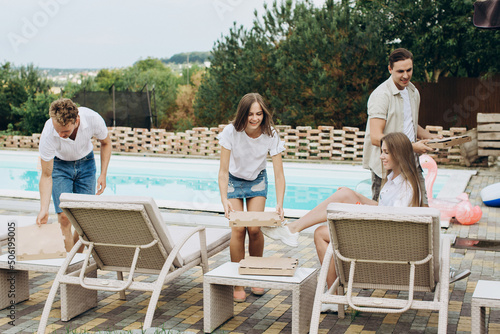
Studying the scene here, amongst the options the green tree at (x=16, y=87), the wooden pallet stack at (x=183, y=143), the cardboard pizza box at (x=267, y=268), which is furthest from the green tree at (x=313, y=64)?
the cardboard pizza box at (x=267, y=268)

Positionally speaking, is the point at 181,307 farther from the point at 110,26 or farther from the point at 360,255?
the point at 110,26

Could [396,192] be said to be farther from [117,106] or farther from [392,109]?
[117,106]

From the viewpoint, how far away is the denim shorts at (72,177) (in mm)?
4504

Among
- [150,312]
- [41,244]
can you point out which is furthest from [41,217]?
[150,312]

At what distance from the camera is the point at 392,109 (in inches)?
168

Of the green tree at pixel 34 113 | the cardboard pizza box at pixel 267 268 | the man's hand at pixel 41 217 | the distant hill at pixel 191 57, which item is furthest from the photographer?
the distant hill at pixel 191 57

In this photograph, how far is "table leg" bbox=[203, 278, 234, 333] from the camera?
3439 millimetres

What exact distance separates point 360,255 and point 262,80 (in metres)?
13.4

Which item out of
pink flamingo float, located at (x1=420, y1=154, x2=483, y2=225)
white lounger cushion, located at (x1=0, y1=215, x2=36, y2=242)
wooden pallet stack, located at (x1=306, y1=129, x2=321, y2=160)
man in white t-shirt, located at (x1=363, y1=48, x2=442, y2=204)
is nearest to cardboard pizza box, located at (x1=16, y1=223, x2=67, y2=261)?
white lounger cushion, located at (x1=0, y1=215, x2=36, y2=242)

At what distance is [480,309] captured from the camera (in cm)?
279

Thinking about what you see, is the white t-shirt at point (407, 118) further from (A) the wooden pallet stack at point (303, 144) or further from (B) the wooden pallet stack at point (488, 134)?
(A) the wooden pallet stack at point (303, 144)

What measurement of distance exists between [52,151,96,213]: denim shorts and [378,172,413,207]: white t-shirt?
228cm

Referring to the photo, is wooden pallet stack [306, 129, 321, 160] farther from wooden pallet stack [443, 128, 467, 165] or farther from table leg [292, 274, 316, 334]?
table leg [292, 274, 316, 334]

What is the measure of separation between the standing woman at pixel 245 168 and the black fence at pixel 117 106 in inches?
576
